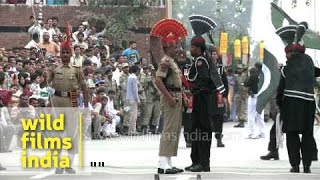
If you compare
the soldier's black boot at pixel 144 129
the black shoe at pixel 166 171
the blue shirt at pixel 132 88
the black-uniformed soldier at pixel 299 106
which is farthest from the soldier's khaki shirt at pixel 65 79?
the soldier's black boot at pixel 144 129

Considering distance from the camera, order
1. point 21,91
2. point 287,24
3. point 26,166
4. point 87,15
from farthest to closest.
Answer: point 87,15, point 21,91, point 287,24, point 26,166

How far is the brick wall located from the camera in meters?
27.3

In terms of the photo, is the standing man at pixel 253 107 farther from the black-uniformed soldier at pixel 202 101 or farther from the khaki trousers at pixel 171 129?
the khaki trousers at pixel 171 129

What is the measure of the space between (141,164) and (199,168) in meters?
1.54

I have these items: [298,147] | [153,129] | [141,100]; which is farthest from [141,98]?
[298,147]

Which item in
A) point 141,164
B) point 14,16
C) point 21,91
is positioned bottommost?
point 141,164

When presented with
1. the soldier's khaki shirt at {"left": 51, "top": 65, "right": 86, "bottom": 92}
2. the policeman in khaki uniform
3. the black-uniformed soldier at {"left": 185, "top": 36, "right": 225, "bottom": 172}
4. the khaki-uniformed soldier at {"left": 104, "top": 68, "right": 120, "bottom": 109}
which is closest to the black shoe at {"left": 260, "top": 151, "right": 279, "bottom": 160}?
the black-uniformed soldier at {"left": 185, "top": 36, "right": 225, "bottom": 172}

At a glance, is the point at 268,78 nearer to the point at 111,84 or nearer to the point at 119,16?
the point at 111,84

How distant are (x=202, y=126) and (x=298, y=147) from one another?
1407 millimetres

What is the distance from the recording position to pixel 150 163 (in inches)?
529

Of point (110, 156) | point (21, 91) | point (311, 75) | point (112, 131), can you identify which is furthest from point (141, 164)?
point (112, 131)

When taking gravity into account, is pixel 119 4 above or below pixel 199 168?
above

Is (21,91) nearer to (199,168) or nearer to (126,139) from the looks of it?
(126,139)

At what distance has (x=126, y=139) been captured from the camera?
778 inches
